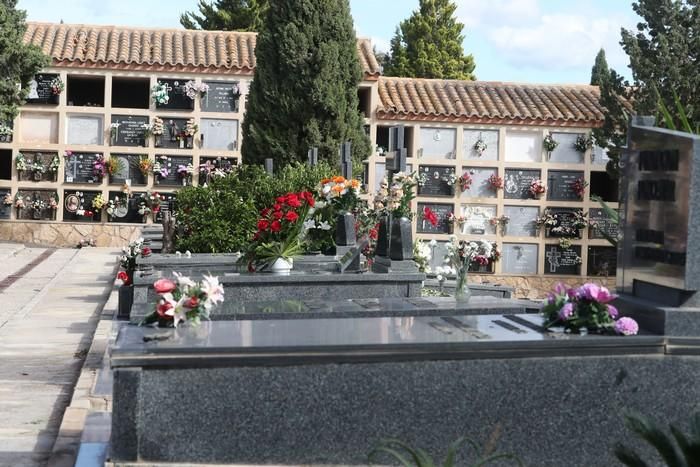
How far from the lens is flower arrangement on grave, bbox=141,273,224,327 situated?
4.23 meters

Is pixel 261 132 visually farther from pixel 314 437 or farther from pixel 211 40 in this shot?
pixel 314 437

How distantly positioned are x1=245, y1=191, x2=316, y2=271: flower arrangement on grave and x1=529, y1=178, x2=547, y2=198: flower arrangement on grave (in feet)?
36.7

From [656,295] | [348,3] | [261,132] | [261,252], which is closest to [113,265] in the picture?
[261,132]

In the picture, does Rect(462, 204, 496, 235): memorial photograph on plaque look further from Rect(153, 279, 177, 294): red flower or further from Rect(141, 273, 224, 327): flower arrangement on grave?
Rect(153, 279, 177, 294): red flower

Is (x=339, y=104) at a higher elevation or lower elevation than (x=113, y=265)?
higher

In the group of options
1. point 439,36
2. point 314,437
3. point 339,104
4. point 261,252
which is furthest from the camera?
point 439,36

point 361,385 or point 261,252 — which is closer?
point 361,385

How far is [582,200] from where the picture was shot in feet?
64.1

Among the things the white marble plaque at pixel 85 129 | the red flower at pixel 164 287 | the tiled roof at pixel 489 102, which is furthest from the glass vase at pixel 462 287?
the white marble plaque at pixel 85 129

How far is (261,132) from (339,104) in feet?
3.89

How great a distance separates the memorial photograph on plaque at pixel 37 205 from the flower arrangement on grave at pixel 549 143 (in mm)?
8974

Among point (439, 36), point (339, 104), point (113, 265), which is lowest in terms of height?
point (113, 265)

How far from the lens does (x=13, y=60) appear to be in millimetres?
15875

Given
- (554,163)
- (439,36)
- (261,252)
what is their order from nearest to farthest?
(261,252) → (554,163) → (439,36)
